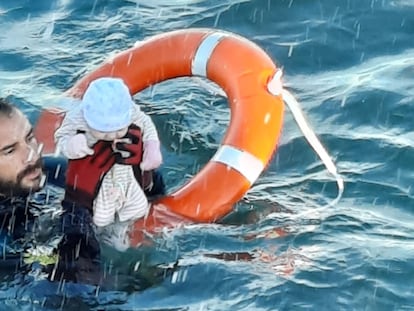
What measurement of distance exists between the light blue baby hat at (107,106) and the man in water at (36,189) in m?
0.14

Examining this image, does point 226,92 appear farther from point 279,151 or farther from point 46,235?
point 46,235

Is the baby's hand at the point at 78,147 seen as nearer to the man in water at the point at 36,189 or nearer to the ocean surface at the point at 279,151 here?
the man in water at the point at 36,189

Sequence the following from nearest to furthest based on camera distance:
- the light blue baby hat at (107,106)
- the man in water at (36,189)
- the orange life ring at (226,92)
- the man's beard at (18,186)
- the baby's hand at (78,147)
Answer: the light blue baby hat at (107,106) → the baby's hand at (78,147) → the man in water at (36,189) → the man's beard at (18,186) → the orange life ring at (226,92)

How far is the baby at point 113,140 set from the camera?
506 cm

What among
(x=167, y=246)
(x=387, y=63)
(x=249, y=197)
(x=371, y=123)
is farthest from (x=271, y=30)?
(x=167, y=246)

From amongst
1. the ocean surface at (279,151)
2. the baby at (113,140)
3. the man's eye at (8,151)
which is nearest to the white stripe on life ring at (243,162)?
the ocean surface at (279,151)

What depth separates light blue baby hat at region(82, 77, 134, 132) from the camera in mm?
5023

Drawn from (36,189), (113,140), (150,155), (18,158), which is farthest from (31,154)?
(150,155)

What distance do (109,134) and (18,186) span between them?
538 millimetres

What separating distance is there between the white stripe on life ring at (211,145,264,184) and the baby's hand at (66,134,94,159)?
761 millimetres

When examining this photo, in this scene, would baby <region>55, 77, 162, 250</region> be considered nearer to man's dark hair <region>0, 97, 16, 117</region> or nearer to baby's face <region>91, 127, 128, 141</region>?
baby's face <region>91, 127, 128, 141</region>

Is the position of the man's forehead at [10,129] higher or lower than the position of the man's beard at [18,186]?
higher

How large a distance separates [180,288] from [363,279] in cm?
82

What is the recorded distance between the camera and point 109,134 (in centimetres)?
515
